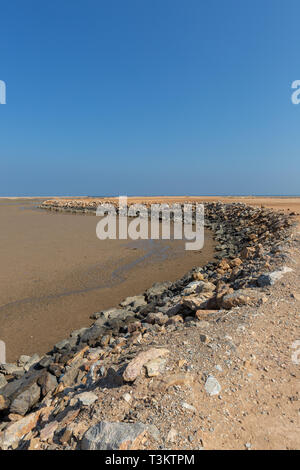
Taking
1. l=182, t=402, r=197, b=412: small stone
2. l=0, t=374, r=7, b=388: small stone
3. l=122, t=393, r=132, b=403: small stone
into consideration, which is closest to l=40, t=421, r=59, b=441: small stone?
l=122, t=393, r=132, b=403: small stone

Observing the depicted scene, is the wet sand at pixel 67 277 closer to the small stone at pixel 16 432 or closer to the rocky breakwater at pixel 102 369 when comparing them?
the rocky breakwater at pixel 102 369

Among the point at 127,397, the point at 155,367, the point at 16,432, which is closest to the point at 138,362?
the point at 155,367

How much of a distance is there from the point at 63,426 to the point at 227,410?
5.00 feet

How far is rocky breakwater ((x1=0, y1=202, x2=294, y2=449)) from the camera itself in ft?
8.23

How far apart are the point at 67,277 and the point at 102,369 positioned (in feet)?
24.1

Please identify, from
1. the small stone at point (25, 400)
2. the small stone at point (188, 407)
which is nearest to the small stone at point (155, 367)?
the small stone at point (188, 407)

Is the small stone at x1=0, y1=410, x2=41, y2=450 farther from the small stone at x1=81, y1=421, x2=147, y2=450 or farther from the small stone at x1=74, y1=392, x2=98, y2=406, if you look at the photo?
the small stone at x1=81, y1=421, x2=147, y2=450

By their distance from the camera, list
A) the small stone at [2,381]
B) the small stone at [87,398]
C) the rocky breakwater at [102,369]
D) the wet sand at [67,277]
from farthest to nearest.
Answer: the wet sand at [67,277]
the small stone at [2,381]
the small stone at [87,398]
the rocky breakwater at [102,369]

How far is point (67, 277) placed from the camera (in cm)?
1052

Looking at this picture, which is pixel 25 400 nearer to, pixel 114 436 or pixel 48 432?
pixel 48 432

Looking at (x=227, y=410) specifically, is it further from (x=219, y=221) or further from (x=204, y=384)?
(x=219, y=221)

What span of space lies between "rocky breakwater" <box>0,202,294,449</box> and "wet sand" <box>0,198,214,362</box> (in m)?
0.87

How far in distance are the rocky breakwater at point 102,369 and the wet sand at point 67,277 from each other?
2.85ft

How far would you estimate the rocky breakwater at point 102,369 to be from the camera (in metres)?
2.51
